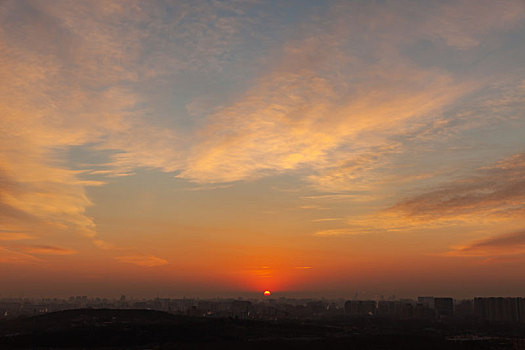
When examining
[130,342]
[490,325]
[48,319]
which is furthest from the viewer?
[490,325]

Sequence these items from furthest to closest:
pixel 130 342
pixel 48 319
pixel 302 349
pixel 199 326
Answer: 1. pixel 48 319
2. pixel 199 326
3. pixel 130 342
4. pixel 302 349

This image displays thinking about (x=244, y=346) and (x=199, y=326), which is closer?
(x=244, y=346)

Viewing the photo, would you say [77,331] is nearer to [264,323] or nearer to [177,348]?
[177,348]

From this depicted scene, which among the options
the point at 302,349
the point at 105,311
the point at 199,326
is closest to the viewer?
the point at 302,349

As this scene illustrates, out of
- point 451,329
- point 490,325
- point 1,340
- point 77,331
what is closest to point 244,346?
point 77,331

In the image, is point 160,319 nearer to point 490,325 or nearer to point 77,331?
point 77,331

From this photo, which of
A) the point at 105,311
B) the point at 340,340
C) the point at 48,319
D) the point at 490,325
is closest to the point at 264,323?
the point at 340,340

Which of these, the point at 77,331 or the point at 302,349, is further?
the point at 77,331

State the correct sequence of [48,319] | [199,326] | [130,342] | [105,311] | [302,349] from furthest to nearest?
1. [105,311]
2. [48,319]
3. [199,326]
4. [130,342]
5. [302,349]

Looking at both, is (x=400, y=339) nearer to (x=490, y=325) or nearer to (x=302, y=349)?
(x=302, y=349)
